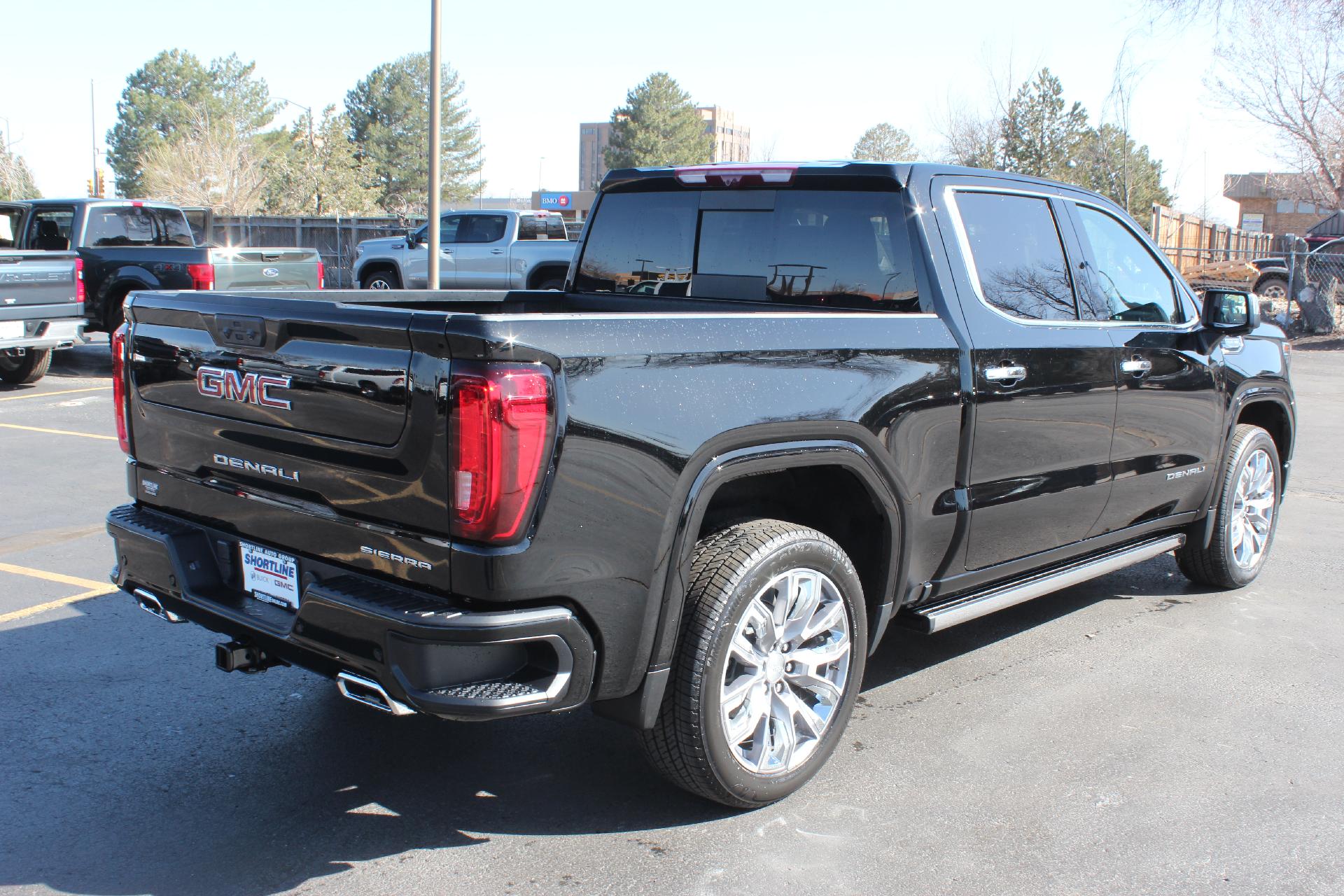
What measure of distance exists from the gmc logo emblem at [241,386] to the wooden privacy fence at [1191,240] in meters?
25.5

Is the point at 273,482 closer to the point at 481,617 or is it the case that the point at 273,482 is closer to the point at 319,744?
the point at 481,617

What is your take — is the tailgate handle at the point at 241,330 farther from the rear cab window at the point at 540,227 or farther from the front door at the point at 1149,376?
the rear cab window at the point at 540,227

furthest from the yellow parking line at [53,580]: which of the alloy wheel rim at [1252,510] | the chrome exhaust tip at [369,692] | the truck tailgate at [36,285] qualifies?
the truck tailgate at [36,285]

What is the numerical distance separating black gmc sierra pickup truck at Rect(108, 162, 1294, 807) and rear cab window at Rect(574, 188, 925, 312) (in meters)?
0.01

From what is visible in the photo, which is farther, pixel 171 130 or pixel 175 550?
pixel 171 130

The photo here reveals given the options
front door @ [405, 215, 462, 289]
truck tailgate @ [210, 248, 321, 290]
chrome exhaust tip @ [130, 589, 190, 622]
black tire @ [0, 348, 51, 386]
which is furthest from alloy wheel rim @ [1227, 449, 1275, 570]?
front door @ [405, 215, 462, 289]

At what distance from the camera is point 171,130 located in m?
81.2

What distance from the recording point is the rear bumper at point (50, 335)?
11602mm

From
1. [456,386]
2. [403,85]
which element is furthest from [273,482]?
[403,85]

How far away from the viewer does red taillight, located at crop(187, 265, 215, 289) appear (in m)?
13.4

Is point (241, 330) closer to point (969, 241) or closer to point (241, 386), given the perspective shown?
point (241, 386)

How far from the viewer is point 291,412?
310 cm

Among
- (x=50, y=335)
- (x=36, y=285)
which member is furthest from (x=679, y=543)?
(x=50, y=335)

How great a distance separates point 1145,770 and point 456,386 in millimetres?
2627
